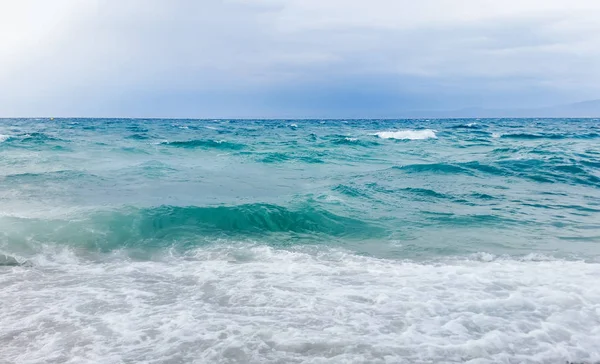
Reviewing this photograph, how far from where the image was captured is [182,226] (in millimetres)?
10359

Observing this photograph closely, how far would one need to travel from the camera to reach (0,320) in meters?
5.44

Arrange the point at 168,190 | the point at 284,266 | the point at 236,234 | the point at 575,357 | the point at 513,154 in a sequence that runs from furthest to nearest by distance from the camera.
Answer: the point at 513,154 < the point at 168,190 < the point at 236,234 < the point at 284,266 < the point at 575,357

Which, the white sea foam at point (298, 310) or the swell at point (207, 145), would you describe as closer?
the white sea foam at point (298, 310)

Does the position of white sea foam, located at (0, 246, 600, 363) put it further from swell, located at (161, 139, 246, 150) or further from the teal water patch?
swell, located at (161, 139, 246, 150)

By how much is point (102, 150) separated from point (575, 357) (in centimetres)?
2734

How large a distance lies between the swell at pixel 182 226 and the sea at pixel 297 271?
0.05 metres

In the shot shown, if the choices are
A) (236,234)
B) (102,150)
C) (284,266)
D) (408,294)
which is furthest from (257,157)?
(408,294)


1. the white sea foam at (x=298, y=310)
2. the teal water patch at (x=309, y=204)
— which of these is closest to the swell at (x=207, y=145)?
the teal water patch at (x=309, y=204)

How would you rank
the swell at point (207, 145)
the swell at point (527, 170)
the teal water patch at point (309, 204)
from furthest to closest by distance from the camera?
the swell at point (207, 145), the swell at point (527, 170), the teal water patch at point (309, 204)

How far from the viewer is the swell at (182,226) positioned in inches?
363

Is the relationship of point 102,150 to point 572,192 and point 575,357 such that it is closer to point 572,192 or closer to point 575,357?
point 572,192

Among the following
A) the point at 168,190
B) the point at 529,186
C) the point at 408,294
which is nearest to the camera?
the point at 408,294

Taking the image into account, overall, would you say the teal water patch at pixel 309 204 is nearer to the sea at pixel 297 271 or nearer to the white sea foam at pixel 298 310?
the sea at pixel 297 271

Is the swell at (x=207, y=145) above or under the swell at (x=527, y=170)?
above
